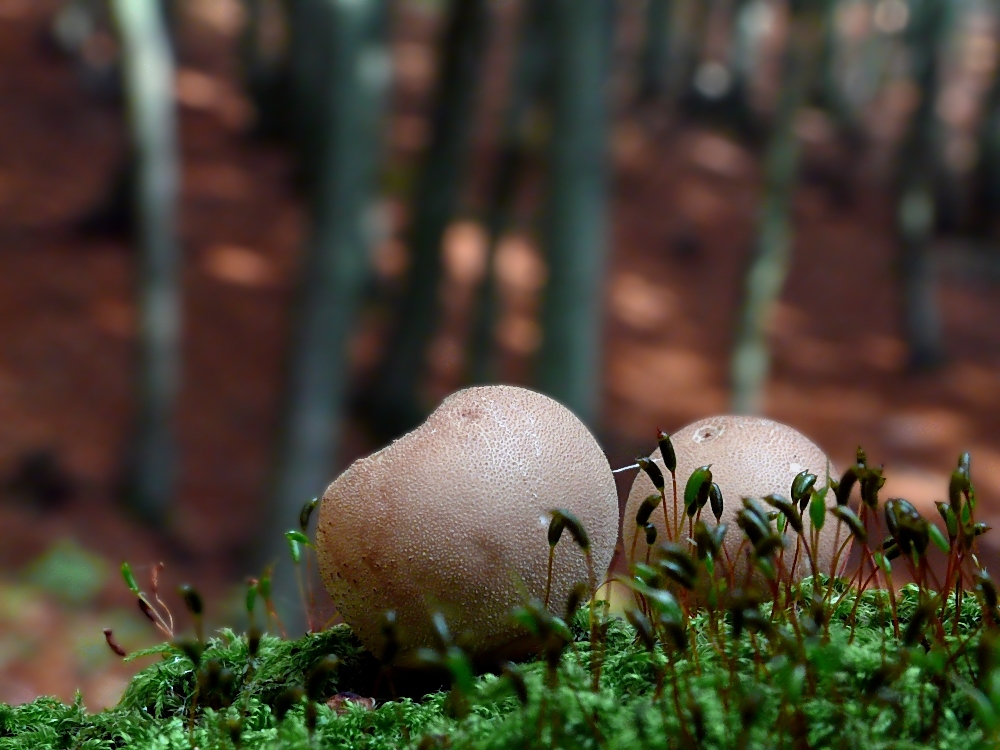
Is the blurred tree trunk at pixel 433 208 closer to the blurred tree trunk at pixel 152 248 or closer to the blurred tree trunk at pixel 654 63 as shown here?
the blurred tree trunk at pixel 152 248

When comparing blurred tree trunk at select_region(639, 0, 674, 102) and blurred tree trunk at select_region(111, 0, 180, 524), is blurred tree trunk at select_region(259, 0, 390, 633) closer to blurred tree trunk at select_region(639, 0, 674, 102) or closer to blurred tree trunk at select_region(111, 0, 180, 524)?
blurred tree trunk at select_region(111, 0, 180, 524)

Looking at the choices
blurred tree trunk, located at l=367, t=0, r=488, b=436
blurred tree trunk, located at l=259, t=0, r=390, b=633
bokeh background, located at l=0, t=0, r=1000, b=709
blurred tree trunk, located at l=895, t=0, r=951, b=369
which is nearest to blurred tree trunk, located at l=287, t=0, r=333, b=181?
bokeh background, located at l=0, t=0, r=1000, b=709

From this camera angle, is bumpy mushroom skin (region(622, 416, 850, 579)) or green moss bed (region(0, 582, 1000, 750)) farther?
bumpy mushroom skin (region(622, 416, 850, 579))

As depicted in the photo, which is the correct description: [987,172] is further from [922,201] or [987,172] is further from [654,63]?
[654,63]

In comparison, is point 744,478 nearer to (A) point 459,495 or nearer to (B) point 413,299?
(A) point 459,495

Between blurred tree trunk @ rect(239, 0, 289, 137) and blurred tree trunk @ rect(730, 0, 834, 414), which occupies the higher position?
blurred tree trunk @ rect(239, 0, 289, 137)

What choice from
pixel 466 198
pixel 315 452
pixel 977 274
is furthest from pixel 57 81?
pixel 977 274

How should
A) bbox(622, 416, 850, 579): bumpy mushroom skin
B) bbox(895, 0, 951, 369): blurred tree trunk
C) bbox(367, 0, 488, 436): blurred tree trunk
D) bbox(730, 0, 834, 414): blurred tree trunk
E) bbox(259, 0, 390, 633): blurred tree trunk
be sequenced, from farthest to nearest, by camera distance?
bbox(895, 0, 951, 369): blurred tree trunk, bbox(367, 0, 488, 436): blurred tree trunk, bbox(730, 0, 834, 414): blurred tree trunk, bbox(259, 0, 390, 633): blurred tree trunk, bbox(622, 416, 850, 579): bumpy mushroom skin

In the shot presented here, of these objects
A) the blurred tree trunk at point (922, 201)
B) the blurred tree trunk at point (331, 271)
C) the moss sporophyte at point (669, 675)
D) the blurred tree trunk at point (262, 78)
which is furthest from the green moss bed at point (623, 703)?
the blurred tree trunk at point (262, 78)

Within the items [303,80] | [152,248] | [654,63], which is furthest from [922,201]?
[654,63]
